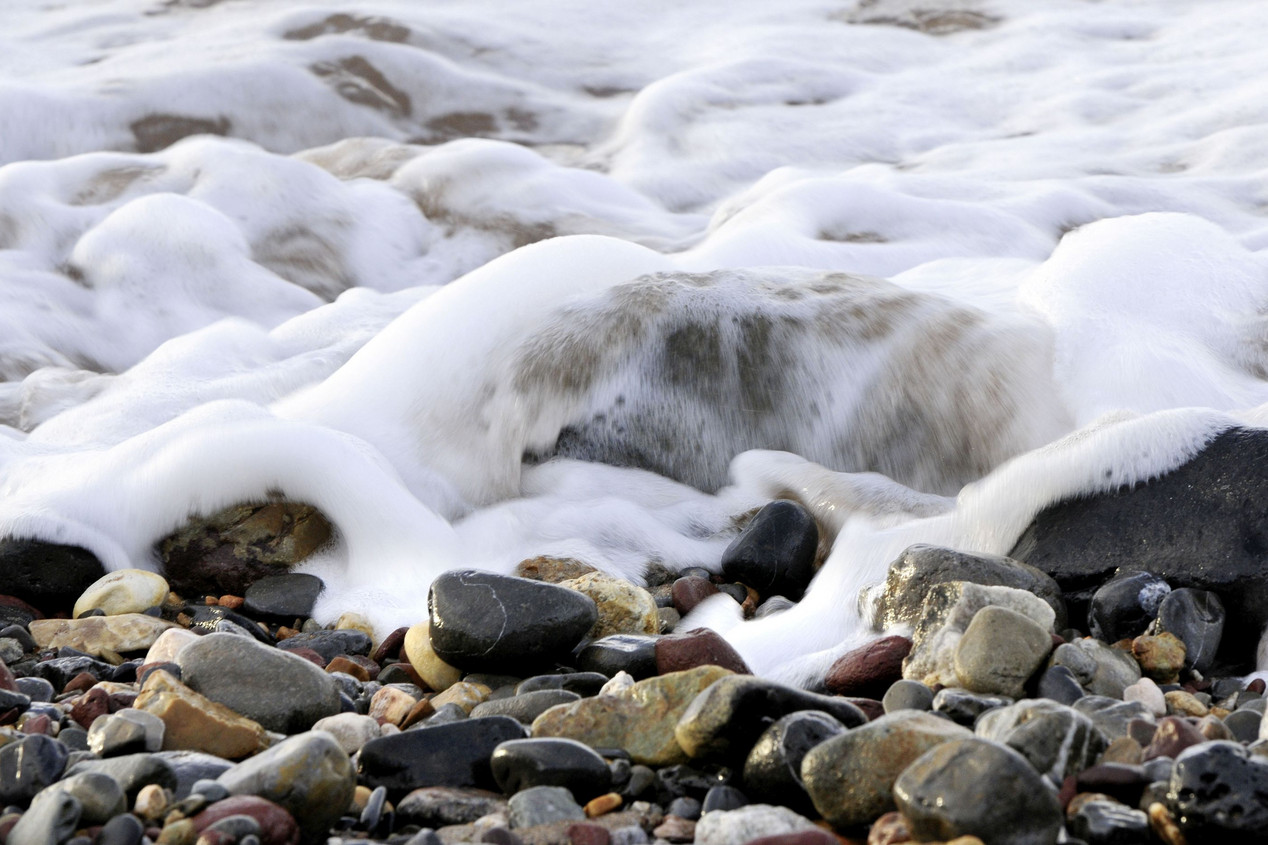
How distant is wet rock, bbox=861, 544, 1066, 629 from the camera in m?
2.37

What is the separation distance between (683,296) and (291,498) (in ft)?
4.49

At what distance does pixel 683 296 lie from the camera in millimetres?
3734

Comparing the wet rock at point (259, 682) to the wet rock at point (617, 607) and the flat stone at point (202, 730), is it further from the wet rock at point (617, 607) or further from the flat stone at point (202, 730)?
the wet rock at point (617, 607)

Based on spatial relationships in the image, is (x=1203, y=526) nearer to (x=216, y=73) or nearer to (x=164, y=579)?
(x=164, y=579)

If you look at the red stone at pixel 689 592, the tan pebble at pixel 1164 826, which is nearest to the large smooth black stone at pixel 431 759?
the tan pebble at pixel 1164 826

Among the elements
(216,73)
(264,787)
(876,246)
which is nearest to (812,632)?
(264,787)

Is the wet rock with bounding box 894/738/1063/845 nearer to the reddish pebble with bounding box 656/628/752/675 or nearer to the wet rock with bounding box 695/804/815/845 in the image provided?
the wet rock with bounding box 695/804/815/845

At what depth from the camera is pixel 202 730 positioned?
1863 millimetres

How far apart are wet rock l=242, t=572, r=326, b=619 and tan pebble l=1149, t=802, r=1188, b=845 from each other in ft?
6.64

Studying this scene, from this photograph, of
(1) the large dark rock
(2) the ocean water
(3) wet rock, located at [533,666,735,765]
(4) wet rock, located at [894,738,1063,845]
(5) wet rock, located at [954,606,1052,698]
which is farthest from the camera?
(2) the ocean water

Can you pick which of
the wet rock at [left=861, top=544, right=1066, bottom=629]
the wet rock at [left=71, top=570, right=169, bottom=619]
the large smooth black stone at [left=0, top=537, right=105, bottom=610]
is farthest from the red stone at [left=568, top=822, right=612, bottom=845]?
the large smooth black stone at [left=0, top=537, right=105, bottom=610]

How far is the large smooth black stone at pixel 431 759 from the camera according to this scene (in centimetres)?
177

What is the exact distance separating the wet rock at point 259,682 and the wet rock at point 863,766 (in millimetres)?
903

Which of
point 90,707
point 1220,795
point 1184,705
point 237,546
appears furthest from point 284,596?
point 1220,795
